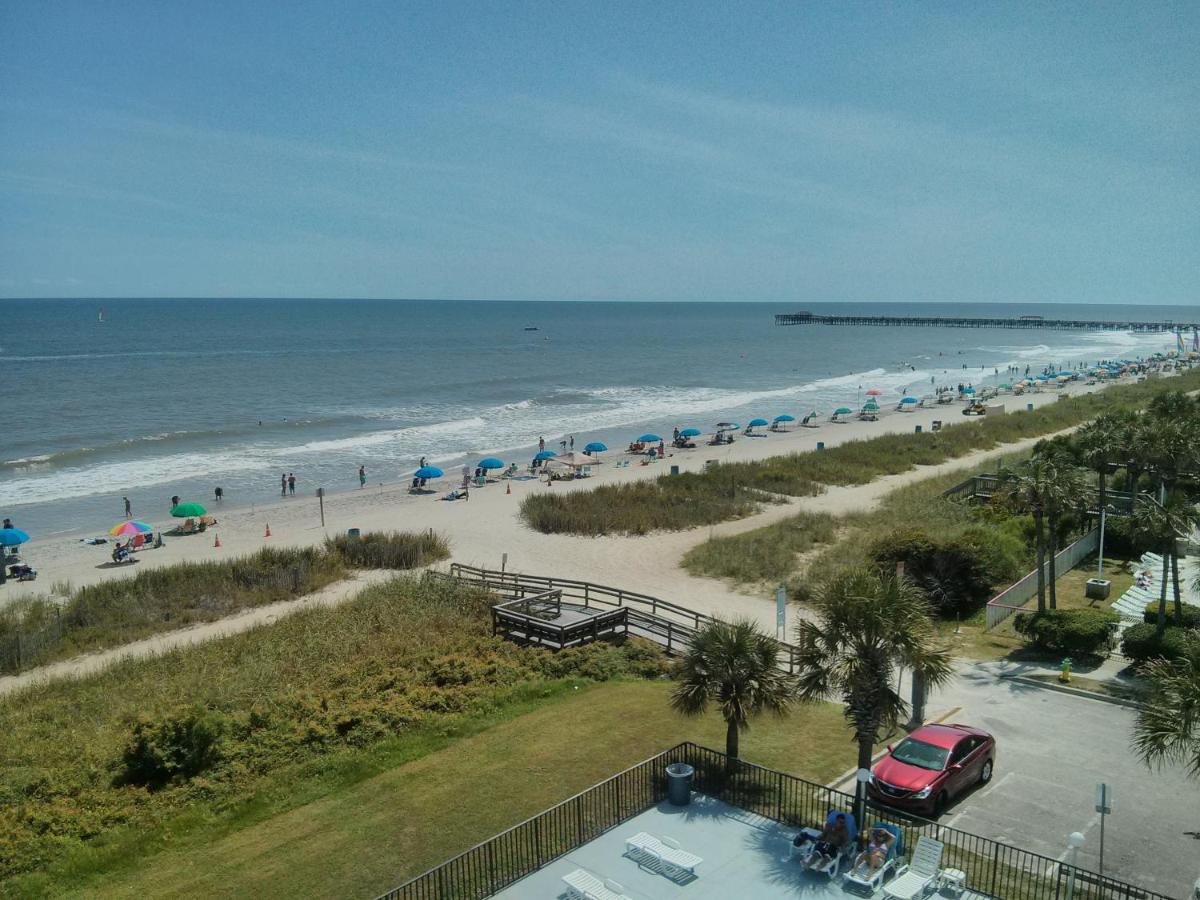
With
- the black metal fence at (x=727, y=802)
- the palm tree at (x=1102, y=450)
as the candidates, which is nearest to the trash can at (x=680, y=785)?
the black metal fence at (x=727, y=802)

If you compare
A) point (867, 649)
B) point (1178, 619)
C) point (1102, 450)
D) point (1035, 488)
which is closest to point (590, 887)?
point (867, 649)

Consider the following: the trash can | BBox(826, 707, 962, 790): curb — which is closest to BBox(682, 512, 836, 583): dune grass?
BBox(826, 707, 962, 790): curb

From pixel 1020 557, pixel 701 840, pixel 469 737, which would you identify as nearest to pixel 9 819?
pixel 469 737

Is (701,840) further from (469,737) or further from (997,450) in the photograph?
(997,450)

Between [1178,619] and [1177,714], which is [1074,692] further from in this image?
[1177,714]

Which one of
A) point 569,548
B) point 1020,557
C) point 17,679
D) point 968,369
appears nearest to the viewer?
point 17,679

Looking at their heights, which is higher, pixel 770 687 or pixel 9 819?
pixel 770 687

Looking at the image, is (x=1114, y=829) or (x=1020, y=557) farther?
(x=1020, y=557)
